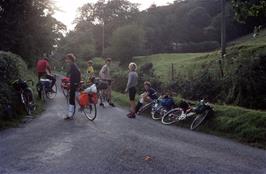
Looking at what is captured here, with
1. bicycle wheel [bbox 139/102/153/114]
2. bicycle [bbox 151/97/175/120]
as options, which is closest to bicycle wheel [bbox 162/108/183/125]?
bicycle [bbox 151/97/175/120]

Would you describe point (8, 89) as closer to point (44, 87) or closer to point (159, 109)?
point (44, 87)

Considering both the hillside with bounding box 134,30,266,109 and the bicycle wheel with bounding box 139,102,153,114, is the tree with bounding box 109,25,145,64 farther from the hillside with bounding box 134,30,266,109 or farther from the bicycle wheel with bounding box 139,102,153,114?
the bicycle wheel with bounding box 139,102,153,114

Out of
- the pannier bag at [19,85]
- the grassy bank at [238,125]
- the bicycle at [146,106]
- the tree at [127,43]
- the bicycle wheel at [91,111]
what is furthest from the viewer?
the tree at [127,43]

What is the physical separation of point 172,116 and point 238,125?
10.0 feet

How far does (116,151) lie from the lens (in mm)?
9250

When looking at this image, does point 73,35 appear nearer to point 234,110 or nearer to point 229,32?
point 229,32

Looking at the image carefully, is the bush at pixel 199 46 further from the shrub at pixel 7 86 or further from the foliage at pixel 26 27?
the shrub at pixel 7 86

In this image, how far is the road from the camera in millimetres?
7953

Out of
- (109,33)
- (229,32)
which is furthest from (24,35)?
(109,33)

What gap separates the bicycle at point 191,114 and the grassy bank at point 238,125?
23 centimetres

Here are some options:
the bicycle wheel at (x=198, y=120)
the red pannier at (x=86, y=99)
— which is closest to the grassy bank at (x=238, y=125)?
the bicycle wheel at (x=198, y=120)

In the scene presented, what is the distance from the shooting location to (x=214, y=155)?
9.43 m

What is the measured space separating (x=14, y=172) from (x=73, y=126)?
519 centimetres

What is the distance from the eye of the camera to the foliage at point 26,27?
31.2m
